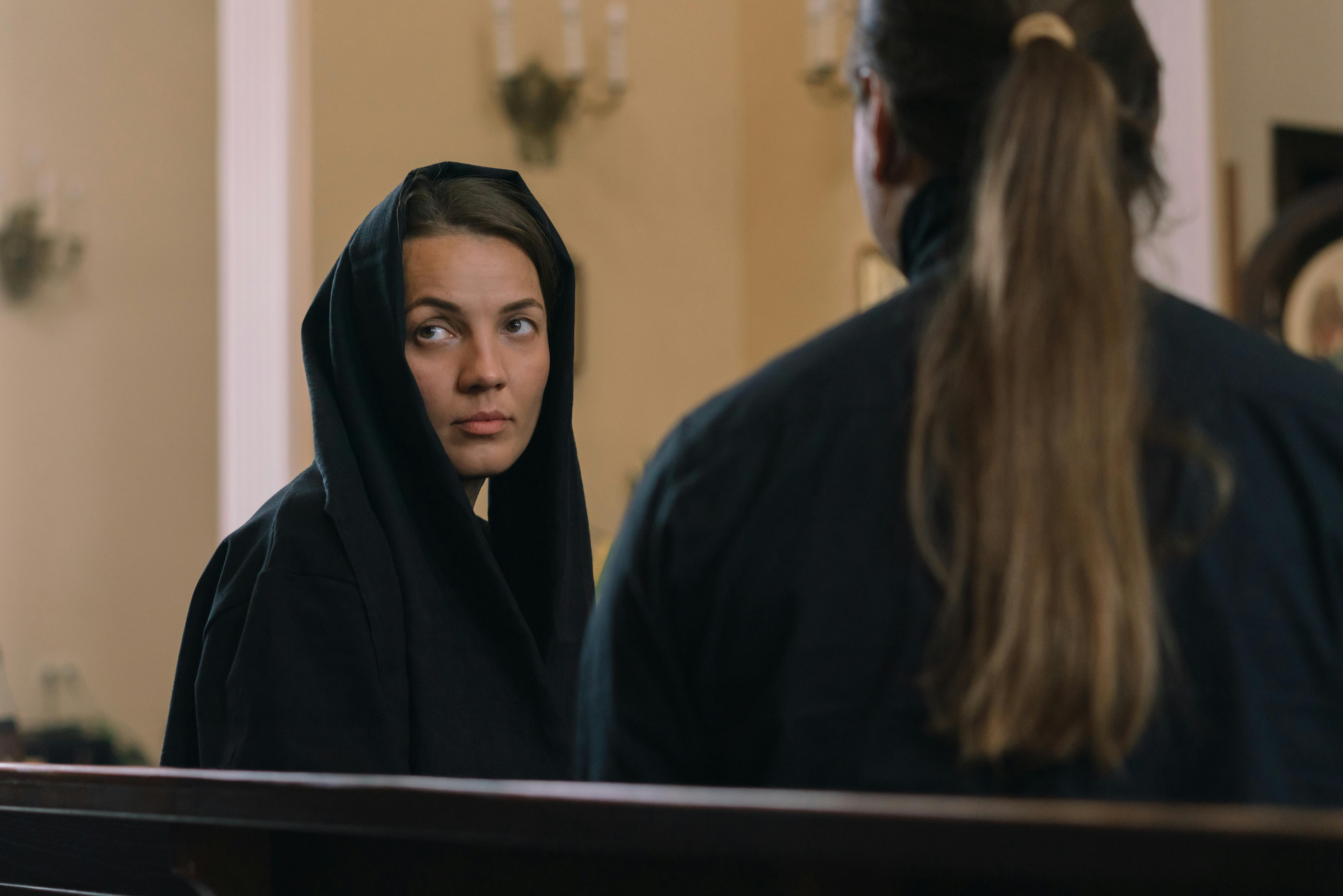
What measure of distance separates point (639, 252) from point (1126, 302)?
4.01 m

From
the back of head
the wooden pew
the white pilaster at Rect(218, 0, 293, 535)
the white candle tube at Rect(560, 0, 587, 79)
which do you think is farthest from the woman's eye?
the white candle tube at Rect(560, 0, 587, 79)

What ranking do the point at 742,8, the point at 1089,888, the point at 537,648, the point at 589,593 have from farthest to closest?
the point at 742,8 → the point at 589,593 → the point at 537,648 → the point at 1089,888

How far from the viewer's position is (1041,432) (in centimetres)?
80

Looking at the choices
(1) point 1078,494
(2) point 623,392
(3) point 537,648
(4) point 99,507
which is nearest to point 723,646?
(1) point 1078,494

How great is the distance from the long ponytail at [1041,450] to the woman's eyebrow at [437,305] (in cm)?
90

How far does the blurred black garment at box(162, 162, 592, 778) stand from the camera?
1.38 metres

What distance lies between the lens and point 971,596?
2.67 ft

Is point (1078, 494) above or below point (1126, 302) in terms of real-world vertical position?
below

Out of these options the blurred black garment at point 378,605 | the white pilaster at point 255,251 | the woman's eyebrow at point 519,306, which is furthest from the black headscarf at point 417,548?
the white pilaster at point 255,251

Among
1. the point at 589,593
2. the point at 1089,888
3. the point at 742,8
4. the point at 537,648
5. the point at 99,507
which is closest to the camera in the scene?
the point at 1089,888

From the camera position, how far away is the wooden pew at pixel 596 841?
616mm

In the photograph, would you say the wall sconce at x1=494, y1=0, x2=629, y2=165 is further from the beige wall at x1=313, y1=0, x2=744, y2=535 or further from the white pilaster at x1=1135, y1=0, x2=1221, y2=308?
the white pilaster at x1=1135, y1=0, x2=1221, y2=308

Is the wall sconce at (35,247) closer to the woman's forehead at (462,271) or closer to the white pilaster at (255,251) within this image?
the white pilaster at (255,251)

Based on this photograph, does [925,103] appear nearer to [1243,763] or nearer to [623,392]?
[1243,763]
